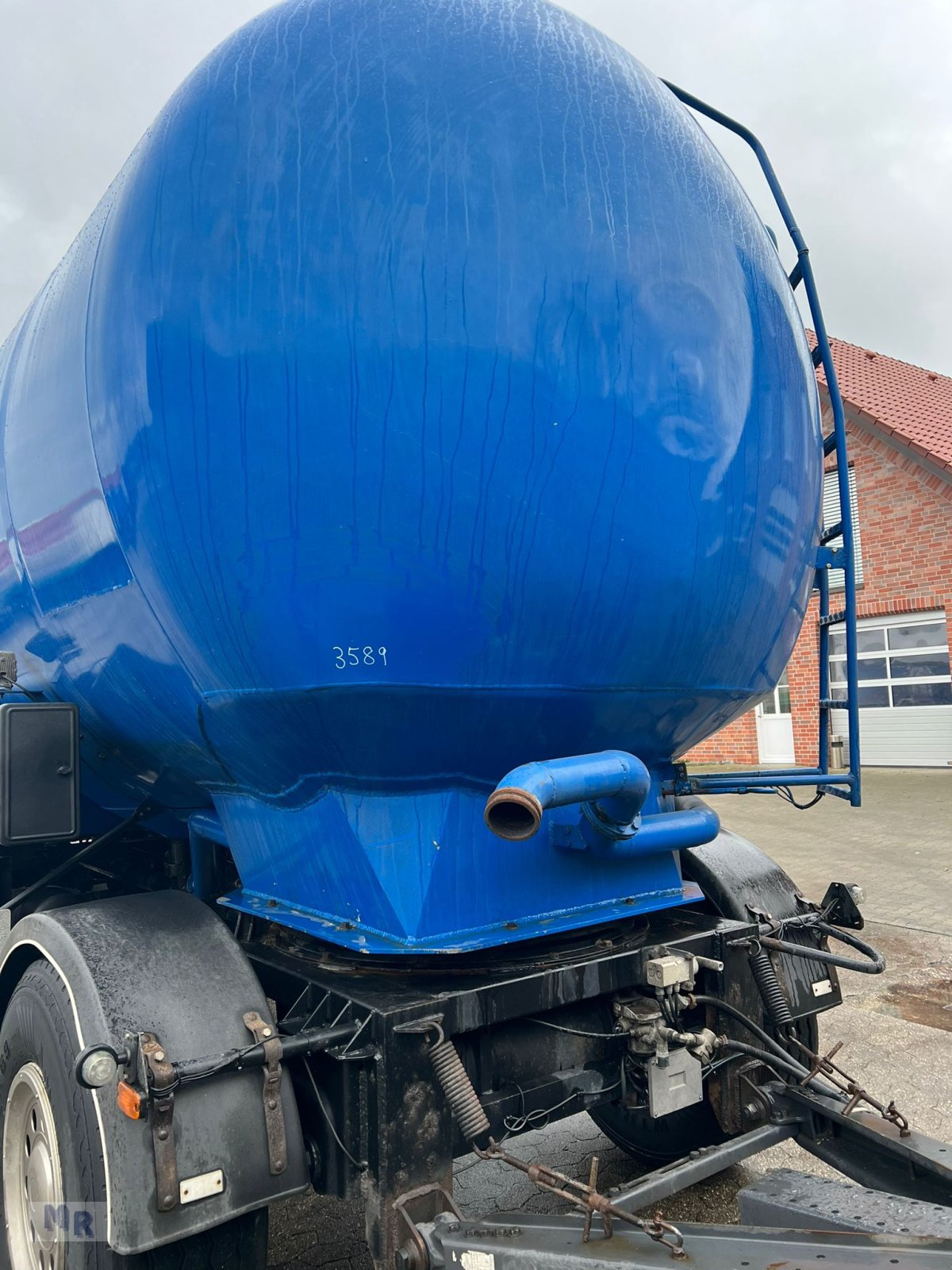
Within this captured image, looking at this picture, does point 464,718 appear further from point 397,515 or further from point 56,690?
point 56,690

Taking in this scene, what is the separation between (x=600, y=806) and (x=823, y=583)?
1.17 meters

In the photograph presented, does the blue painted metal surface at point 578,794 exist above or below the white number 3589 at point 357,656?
below

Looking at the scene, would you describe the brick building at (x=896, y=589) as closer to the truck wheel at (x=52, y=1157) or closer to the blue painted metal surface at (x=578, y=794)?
the blue painted metal surface at (x=578, y=794)

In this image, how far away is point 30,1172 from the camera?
249 centimetres

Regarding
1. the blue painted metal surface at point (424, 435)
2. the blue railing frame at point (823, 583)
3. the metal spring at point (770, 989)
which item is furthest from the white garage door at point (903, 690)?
the blue painted metal surface at point (424, 435)

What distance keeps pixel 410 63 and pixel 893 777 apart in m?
14.1

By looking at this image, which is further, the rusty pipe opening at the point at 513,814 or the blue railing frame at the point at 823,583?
the blue railing frame at the point at 823,583

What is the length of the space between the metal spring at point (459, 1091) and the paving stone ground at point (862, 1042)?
1320mm

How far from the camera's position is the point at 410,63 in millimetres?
2094

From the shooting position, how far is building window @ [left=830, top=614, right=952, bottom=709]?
1421 cm

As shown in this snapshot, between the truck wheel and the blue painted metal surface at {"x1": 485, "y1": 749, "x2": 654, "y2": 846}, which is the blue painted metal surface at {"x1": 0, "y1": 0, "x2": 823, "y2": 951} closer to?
the blue painted metal surface at {"x1": 485, "y1": 749, "x2": 654, "y2": 846}

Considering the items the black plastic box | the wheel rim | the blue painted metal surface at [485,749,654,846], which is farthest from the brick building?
the wheel rim

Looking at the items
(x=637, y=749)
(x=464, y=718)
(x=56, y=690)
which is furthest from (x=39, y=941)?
(x=637, y=749)

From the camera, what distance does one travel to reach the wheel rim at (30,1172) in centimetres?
229
